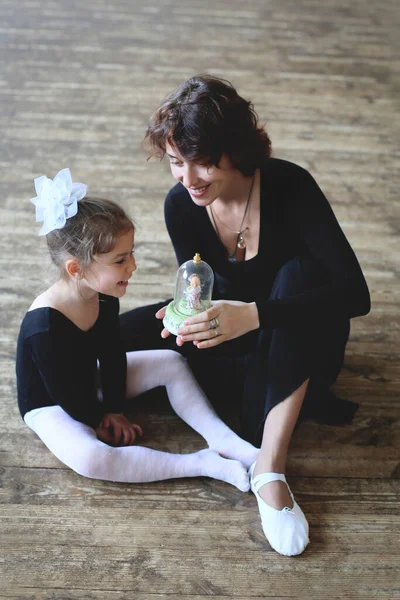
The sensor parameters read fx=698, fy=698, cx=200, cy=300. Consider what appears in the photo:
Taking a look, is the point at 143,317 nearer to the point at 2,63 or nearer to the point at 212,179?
the point at 212,179

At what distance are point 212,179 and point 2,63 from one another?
2633 mm

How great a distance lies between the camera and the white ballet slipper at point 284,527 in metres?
1.57

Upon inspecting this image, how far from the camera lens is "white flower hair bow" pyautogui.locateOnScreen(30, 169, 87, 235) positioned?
1522 mm

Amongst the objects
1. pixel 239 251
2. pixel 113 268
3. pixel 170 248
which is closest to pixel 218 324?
pixel 113 268

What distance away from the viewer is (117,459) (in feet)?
5.54

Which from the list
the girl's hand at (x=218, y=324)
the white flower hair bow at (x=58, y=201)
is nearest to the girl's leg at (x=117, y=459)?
the girl's hand at (x=218, y=324)

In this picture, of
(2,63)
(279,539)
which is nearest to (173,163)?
(279,539)

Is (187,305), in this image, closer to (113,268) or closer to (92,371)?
(113,268)

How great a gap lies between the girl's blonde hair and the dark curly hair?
20cm

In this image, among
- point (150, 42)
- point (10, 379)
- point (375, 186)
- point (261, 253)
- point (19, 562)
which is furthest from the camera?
point (150, 42)

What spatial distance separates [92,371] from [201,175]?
0.58 meters

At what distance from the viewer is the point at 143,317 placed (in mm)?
2014

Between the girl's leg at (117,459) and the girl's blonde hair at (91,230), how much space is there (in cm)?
42

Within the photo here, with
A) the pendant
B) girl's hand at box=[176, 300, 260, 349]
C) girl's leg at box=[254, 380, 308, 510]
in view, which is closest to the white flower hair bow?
girl's hand at box=[176, 300, 260, 349]
